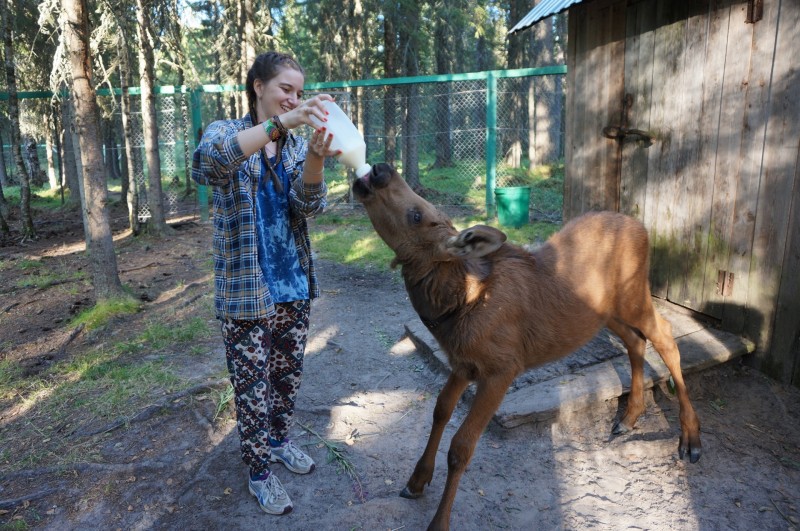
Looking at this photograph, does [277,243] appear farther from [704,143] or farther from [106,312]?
[106,312]

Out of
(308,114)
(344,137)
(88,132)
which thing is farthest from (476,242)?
(88,132)

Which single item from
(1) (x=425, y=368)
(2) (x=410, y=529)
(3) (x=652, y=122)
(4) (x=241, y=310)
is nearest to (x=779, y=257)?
(3) (x=652, y=122)

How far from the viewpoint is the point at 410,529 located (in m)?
3.11

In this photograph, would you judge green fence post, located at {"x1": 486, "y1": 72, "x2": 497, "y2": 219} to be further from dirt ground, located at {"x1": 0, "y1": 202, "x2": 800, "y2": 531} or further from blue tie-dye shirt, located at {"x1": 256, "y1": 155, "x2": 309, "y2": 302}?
blue tie-dye shirt, located at {"x1": 256, "y1": 155, "x2": 309, "y2": 302}

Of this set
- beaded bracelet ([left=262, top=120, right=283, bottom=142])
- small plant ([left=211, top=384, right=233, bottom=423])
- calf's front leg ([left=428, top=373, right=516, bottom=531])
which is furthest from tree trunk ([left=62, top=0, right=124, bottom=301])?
calf's front leg ([left=428, top=373, right=516, bottom=531])

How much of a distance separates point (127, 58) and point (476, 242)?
1045 cm

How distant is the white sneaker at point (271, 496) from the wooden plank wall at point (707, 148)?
4.00m

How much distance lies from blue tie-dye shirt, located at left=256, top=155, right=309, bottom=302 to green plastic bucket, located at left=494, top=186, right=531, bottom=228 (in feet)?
24.6

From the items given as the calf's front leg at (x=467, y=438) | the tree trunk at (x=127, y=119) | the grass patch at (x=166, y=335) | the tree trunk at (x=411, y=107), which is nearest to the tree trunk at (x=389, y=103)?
the tree trunk at (x=411, y=107)

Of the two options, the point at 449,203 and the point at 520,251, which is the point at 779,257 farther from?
the point at 449,203

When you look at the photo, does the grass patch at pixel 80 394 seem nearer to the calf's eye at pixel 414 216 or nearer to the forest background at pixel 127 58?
the forest background at pixel 127 58

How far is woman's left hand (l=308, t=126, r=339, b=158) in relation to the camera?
2580 mm

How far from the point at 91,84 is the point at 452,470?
6.08m

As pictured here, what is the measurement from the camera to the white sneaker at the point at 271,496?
3.15 m
